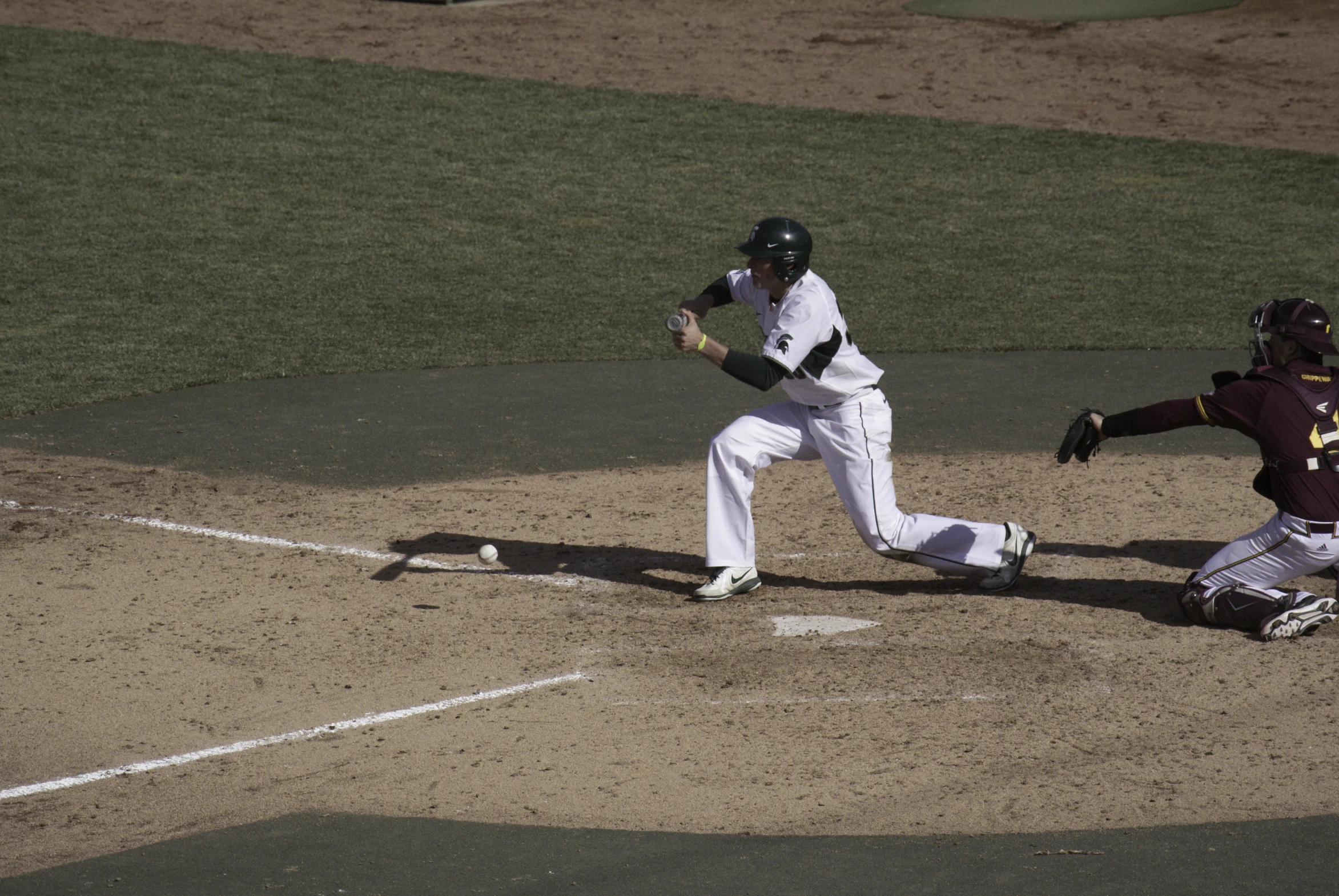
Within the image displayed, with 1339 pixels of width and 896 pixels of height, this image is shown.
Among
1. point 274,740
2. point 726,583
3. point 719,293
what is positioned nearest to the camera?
point 274,740

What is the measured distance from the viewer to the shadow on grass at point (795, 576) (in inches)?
250

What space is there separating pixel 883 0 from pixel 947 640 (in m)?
19.6

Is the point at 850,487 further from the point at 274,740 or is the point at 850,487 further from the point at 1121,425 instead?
the point at 274,740

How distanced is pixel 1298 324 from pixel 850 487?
1.90 m

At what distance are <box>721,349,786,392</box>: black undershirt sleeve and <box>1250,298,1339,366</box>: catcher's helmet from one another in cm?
189

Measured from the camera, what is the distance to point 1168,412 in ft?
18.7

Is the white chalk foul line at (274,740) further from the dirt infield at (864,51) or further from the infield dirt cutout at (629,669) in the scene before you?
the dirt infield at (864,51)

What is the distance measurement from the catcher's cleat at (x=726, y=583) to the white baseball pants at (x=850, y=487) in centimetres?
3

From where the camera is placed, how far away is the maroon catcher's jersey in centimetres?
564

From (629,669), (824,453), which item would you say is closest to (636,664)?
(629,669)

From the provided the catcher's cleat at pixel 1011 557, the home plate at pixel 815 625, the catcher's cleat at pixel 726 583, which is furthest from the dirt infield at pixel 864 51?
the home plate at pixel 815 625

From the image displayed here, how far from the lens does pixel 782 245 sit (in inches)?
239

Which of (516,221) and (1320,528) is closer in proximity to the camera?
(1320,528)

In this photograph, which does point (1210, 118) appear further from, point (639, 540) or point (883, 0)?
point (639, 540)
